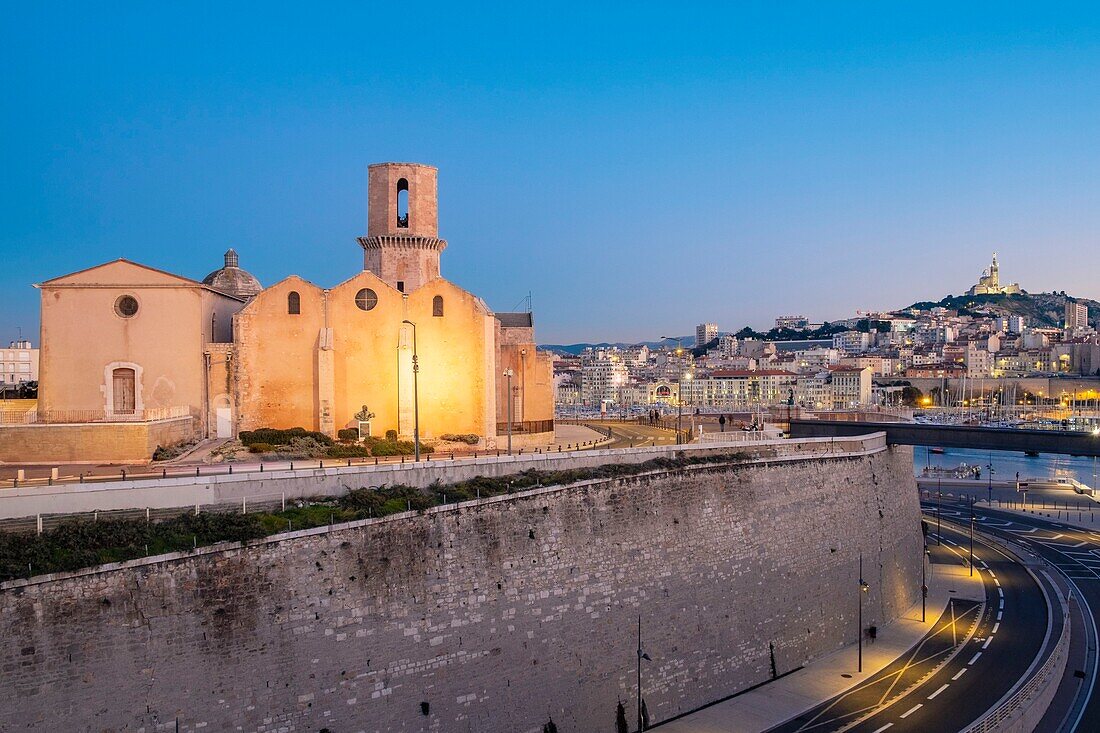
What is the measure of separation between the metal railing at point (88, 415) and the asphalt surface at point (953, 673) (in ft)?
72.2

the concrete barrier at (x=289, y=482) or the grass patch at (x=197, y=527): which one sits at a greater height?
the concrete barrier at (x=289, y=482)

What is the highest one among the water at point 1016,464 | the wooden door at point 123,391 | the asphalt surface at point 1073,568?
the wooden door at point 123,391

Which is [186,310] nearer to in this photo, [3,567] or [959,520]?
[3,567]

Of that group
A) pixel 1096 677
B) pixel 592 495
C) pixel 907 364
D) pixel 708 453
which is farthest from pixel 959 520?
pixel 907 364

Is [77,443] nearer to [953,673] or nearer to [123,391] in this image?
[123,391]

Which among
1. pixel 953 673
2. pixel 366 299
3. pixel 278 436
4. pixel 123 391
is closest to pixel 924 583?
pixel 953 673

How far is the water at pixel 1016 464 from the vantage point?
8825 centimetres

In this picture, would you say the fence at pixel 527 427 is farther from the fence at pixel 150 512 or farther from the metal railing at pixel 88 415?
the fence at pixel 150 512

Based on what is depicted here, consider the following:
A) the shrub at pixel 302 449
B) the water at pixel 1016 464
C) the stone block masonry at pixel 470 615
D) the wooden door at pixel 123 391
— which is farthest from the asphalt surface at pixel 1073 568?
the wooden door at pixel 123 391

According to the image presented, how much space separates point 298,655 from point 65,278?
67.0 ft

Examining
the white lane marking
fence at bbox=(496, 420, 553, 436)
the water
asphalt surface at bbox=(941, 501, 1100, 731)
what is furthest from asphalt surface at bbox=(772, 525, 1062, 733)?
the water

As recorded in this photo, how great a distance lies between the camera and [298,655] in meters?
16.9

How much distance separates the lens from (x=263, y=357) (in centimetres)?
A: 3269

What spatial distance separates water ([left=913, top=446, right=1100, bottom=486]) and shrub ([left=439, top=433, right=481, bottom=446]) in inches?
2358
